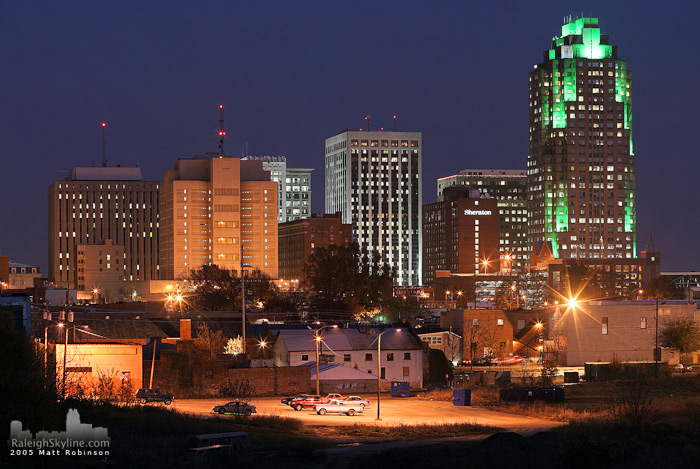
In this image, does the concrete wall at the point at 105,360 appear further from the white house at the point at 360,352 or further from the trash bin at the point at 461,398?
the trash bin at the point at 461,398

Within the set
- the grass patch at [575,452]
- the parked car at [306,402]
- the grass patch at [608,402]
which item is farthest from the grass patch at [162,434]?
the grass patch at [608,402]

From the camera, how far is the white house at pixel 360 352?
92250mm

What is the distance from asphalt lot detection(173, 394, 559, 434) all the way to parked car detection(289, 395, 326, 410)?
44 centimetres

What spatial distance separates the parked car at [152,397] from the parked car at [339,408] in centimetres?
1067

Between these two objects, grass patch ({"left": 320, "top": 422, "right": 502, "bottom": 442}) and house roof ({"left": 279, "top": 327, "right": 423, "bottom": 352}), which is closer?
grass patch ({"left": 320, "top": 422, "right": 502, "bottom": 442})

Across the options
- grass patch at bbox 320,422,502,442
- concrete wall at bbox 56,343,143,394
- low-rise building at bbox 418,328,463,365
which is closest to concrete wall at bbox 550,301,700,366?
low-rise building at bbox 418,328,463,365

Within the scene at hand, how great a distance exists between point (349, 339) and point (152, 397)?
26867mm

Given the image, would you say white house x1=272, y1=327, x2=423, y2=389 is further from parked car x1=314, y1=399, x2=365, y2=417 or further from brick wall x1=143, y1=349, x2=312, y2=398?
parked car x1=314, y1=399, x2=365, y2=417

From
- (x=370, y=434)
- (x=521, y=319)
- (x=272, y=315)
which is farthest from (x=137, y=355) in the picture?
(x=521, y=319)

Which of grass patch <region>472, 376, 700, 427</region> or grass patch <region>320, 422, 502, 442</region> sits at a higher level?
grass patch <region>472, 376, 700, 427</region>

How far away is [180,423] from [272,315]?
80.0 meters

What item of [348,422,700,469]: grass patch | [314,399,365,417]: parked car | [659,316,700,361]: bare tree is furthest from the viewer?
[659,316,700,361]: bare tree

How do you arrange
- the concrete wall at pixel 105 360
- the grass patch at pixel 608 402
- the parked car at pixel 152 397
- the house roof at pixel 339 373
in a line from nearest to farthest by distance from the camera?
the grass patch at pixel 608 402, the parked car at pixel 152 397, the concrete wall at pixel 105 360, the house roof at pixel 339 373

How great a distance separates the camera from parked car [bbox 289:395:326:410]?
70.8 metres
